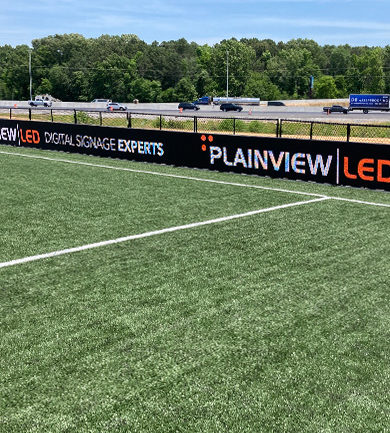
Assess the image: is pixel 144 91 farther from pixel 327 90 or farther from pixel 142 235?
pixel 142 235

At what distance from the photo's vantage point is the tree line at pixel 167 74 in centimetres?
12012

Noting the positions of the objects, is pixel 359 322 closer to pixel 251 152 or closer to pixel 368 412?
pixel 368 412

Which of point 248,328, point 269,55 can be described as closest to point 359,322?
point 248,328

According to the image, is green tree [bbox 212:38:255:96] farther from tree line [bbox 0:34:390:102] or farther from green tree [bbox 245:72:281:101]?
green tree [bbox 245:72:281:101]

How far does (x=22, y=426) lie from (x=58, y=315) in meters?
1.94

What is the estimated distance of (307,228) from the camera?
952 centimetres

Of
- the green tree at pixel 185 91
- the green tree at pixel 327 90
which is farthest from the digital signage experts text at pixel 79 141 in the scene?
the green tree at pixel 327 90

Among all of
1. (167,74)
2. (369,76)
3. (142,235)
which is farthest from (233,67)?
(142,235)

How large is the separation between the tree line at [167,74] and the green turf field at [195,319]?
10859 centimetres

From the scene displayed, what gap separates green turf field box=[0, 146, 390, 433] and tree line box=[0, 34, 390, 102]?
10859 cm

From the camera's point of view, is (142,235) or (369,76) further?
(369,76)

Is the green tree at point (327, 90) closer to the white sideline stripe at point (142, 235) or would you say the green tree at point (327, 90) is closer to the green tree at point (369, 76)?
the green tree at point (369, 76)

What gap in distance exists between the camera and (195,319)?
18.5ft

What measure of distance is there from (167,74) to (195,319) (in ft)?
437
